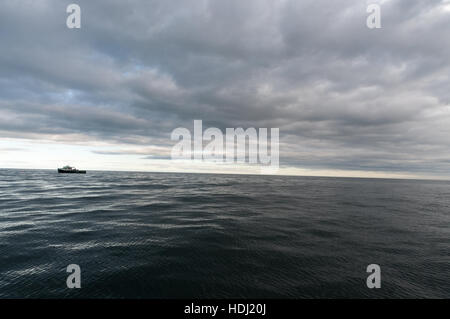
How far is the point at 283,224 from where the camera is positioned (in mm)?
22672

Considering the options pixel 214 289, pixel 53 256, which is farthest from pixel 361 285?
pixel 53 256

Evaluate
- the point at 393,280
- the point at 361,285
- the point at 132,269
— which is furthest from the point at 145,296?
the point at 393,280

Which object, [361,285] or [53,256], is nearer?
[361,285]

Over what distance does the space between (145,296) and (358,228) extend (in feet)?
78.6

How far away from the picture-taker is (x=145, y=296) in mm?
8844

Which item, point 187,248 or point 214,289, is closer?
point 214,289
